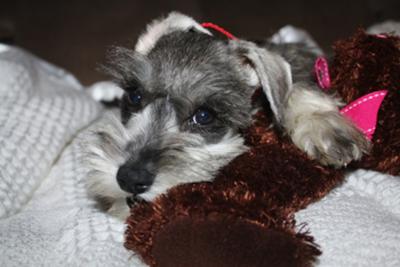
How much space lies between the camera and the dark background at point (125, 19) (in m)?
4.19

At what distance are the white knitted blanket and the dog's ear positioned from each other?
0.34m

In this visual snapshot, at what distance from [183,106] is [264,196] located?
1.58 ft

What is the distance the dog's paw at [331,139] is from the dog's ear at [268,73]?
4.3 inches

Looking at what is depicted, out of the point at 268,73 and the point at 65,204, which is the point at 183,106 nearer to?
the point at 268,73

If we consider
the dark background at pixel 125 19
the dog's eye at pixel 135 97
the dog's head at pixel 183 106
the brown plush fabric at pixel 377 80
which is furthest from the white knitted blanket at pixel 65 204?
the dark background at pixel 125 19

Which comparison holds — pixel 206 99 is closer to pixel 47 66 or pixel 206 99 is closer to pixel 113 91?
pixel 113 91

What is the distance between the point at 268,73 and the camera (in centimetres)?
177

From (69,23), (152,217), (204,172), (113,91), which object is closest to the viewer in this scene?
(152,217)

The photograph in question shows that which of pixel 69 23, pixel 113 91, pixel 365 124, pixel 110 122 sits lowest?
pixel 69 23

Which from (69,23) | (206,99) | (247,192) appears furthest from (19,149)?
(69,23)

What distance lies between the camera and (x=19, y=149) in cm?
204

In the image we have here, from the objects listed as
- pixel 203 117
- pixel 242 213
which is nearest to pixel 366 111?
pixel 203 117

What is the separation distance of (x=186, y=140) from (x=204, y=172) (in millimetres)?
176

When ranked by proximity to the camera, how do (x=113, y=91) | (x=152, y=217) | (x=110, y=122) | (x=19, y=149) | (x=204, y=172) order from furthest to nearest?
(x=113, y=91), (x=19, y=149), (x=110, y=122), (x=204, y=172), (x=152, y=217)
